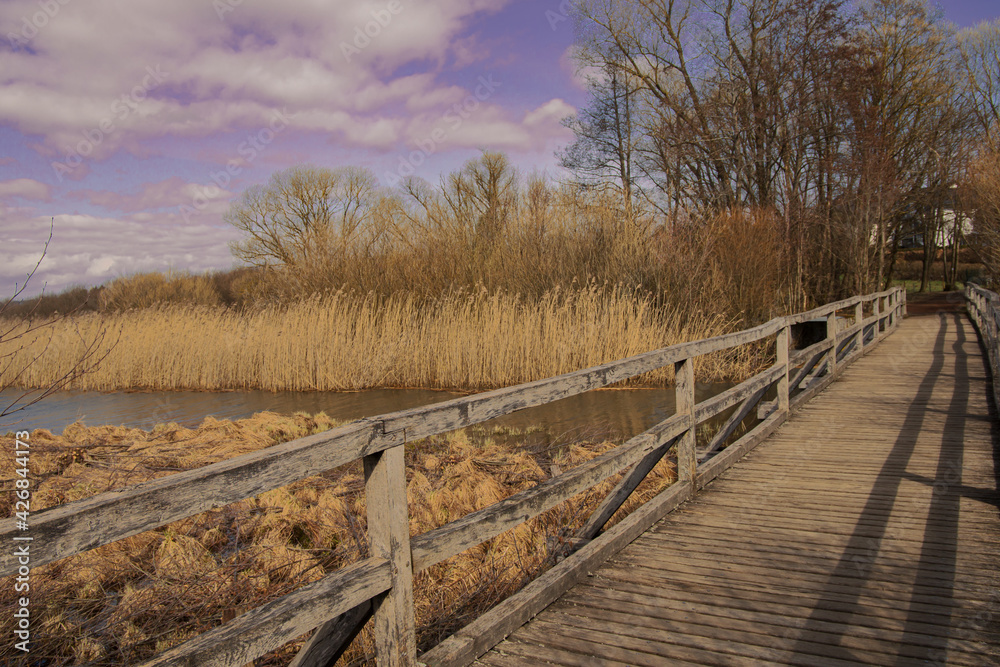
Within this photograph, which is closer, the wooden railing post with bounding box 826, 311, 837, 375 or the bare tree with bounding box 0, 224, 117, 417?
the bare tree with bounding box 0, 224, 117, 417

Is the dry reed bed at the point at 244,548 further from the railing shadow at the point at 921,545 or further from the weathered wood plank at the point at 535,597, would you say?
the railing shadow at the point at 921,545

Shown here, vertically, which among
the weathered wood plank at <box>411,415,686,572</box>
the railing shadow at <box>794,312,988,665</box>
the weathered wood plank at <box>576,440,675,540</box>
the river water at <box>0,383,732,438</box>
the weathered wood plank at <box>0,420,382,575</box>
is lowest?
the river water at <box>0,383,732,438</box>

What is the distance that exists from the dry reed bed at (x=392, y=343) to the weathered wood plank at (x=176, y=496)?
8843 mm

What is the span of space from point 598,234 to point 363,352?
16.6 ft

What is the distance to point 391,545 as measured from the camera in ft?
6.60

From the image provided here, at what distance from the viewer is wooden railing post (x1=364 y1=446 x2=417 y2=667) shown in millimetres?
2010

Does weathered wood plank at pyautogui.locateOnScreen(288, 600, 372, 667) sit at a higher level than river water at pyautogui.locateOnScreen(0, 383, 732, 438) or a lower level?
higher

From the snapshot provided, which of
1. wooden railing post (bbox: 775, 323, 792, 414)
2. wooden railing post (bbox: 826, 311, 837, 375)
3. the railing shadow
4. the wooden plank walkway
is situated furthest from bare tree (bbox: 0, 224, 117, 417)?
wooden railing post (bbox: 826, 311, 837, 375)

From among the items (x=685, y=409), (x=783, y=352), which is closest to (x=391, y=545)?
(x=685, y=409)

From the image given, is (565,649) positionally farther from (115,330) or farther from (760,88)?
(760,88)

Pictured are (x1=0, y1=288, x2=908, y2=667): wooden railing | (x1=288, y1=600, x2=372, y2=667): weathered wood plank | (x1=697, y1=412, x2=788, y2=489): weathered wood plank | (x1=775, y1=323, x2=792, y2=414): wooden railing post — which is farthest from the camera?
(x1=775, y1=323, x2=792, y2=414): wooden railing post

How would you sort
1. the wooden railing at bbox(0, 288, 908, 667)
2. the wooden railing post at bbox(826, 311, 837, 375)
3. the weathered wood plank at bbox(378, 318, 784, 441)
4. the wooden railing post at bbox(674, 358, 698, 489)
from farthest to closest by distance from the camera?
the wooden railing post at bbox(826, 311, 837, 375), the wooden railing post at bbox(674, 358, 698, 489), the weathered wood plank at bbox(378, 318, 784, 441), the wooden railing at bbox(0, 288, 908, 667)

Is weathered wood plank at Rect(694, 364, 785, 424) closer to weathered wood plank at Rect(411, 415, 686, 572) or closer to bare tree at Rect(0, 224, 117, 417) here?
weathered wood plank at Rect(411, 415, 686, 572)

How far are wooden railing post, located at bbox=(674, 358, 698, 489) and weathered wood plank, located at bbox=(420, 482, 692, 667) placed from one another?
379 mm
